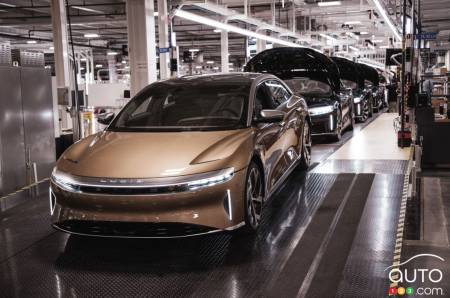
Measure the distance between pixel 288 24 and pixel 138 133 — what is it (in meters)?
20.1

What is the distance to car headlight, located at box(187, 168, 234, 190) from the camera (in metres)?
3.65

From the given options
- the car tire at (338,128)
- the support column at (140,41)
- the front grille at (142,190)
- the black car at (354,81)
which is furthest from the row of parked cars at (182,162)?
the black car at (354,81)

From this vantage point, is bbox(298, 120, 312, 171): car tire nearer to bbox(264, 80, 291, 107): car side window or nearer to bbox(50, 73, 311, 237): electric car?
bbox(264, 80, 291, 107): car side window

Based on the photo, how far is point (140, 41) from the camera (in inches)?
431

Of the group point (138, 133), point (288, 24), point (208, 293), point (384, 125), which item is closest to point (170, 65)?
point (384, 125)

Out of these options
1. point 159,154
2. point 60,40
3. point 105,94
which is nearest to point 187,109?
point 159,154

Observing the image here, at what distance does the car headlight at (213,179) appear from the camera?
3.65 m

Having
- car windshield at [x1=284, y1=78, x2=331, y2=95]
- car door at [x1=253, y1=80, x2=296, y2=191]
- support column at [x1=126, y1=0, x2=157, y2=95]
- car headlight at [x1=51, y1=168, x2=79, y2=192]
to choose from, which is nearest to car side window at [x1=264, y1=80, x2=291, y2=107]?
car door at [x1=253, y1=80, x2=296, y2=191]

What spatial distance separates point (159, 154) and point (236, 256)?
98 centimetres

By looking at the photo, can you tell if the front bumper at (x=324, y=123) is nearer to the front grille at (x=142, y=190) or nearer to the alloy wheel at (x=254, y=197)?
the alloy wheel at (x=254, y=197)

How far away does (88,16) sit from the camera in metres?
18.5

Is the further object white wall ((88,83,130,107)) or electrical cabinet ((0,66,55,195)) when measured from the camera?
white wall ((88,83,130,107))

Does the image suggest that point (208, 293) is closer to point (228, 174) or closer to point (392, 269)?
point (228, 174)

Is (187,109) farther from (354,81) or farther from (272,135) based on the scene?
(354,81)
